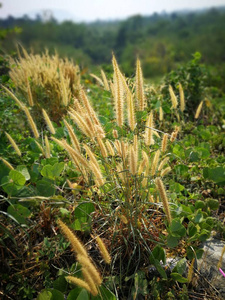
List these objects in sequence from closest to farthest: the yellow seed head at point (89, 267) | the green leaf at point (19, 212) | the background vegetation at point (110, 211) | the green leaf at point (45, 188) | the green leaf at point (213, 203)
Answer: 1. the yellow seed head at point (89, 267)
2. the background vegetation at point (110, 211)
3. the green leaf at point (19, 212)
4. the green leaf at point (45, 188)
5. the green leaf at point (213, 203)

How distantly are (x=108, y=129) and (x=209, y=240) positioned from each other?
3.54 feet

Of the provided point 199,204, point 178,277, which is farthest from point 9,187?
point 199,204

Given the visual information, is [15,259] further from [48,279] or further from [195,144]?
[195,144]

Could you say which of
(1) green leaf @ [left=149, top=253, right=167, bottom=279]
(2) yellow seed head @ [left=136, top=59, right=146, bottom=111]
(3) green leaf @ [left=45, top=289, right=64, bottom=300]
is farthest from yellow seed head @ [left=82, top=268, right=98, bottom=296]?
(2) yellow seed head @ [left=136, top=59, right=146, bottom=111]

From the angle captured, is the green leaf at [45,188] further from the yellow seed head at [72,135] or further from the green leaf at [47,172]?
the yellow seed head at [72,135]

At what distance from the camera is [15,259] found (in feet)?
4.81

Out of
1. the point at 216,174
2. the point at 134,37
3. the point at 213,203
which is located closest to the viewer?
the point at 213,203

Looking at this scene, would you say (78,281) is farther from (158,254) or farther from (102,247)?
(158,254)

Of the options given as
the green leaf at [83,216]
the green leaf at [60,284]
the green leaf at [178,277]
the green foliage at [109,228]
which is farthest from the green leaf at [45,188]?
the green leaf at [178,277]

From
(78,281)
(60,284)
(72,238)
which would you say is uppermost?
(72,238)

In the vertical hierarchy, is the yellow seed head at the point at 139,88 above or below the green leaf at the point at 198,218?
above

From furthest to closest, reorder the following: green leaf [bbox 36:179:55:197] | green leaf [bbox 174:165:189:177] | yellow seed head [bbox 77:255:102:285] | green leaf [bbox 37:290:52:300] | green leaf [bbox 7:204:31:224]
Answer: green leaf [bbox 174:165:189:177]
green leaf [bbox 36:179:55:197]
green leaf [bbox 7:204:31:224]
green leaf [bbox 37:290:52:300]
yellow seed head [bbox 77:255:102:285]

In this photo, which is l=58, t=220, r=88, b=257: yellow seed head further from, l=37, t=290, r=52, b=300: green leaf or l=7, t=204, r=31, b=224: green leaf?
l=7, t=204, r=31, b=224: green leaf

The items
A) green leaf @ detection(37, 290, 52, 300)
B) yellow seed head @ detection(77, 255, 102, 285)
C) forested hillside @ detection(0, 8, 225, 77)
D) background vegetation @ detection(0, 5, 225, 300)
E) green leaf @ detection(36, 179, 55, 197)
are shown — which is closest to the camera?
yellow seed head @ detection(77, 255, 102, 285)
